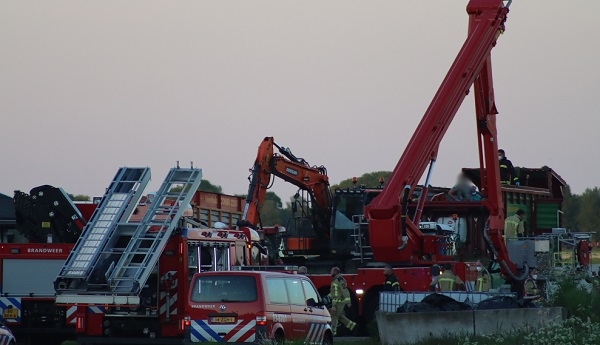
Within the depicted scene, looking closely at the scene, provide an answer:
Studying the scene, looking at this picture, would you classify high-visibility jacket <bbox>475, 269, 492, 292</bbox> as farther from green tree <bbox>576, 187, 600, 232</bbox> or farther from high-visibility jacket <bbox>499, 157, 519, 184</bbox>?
green tree <bbox>576, 187, 600, 232</bbox>

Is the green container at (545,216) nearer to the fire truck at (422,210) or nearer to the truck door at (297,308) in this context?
the fire truck at (422,210)

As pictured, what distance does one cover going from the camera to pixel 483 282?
27.9m

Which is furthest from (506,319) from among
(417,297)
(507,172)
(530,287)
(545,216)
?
(545,216)

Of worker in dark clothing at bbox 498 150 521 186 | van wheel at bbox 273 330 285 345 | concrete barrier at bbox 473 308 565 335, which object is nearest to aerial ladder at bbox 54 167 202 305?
van wheel at bbox 273 330 285 345

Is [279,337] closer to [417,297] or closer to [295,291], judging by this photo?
[295,291]

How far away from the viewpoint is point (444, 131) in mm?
28719

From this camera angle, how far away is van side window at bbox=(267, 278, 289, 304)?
1917cm

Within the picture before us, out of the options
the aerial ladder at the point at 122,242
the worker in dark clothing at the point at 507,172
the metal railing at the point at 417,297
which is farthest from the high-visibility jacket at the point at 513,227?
the aerial ladder at the point at 122,242

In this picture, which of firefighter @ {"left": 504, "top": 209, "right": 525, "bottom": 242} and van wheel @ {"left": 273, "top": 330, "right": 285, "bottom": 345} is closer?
van wheel @ {"left": 273, "top": 330, "right": 285, "bottom": 345}

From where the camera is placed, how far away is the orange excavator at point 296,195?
34312mm

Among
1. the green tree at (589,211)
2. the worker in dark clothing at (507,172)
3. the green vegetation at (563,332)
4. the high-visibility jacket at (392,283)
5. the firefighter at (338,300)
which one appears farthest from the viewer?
the green tree at (589,211)

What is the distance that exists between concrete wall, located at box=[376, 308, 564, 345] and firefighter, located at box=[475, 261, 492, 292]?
26.9 ft

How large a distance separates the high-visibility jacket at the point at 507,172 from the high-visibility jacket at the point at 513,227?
15.6 ft

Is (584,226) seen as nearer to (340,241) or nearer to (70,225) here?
(340,241)
